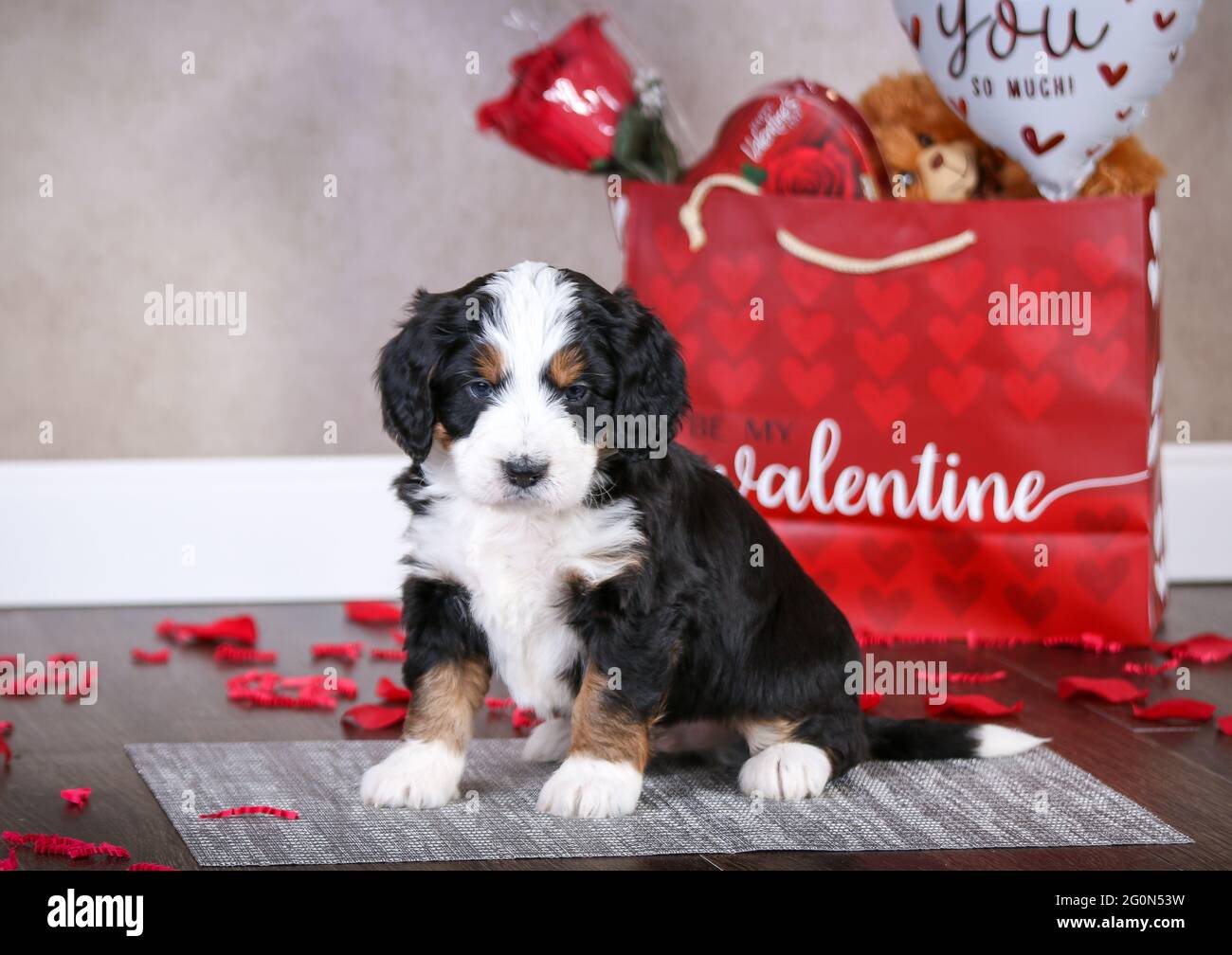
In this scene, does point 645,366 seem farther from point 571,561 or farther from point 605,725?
point 605,725

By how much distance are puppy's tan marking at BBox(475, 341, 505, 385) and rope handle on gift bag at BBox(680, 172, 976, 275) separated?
1446mm

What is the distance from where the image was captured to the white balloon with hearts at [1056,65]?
3291 millimetres

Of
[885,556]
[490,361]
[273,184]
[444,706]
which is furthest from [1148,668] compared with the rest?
[273,184]

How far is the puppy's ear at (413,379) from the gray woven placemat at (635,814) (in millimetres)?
541

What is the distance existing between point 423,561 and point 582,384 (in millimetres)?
363

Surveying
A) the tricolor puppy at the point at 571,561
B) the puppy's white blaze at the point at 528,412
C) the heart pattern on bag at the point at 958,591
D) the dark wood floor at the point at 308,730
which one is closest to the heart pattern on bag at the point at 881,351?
the heart pattern on bag at the point at 958,591

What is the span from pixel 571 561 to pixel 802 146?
163cm

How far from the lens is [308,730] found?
288 cm

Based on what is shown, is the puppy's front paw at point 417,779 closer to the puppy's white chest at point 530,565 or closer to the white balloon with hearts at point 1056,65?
the puppy's white chest at point 530,565

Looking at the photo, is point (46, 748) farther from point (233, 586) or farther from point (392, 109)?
point (392, 109)

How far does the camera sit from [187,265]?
3994 millimetres

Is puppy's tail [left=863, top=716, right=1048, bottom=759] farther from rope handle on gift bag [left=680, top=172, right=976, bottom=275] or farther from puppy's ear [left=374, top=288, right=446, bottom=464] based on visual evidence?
rope handle on gift bag [left=680, top=172, right=976, bottom=275]

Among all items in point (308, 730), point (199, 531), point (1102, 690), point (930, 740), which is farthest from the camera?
point (199, 531)
